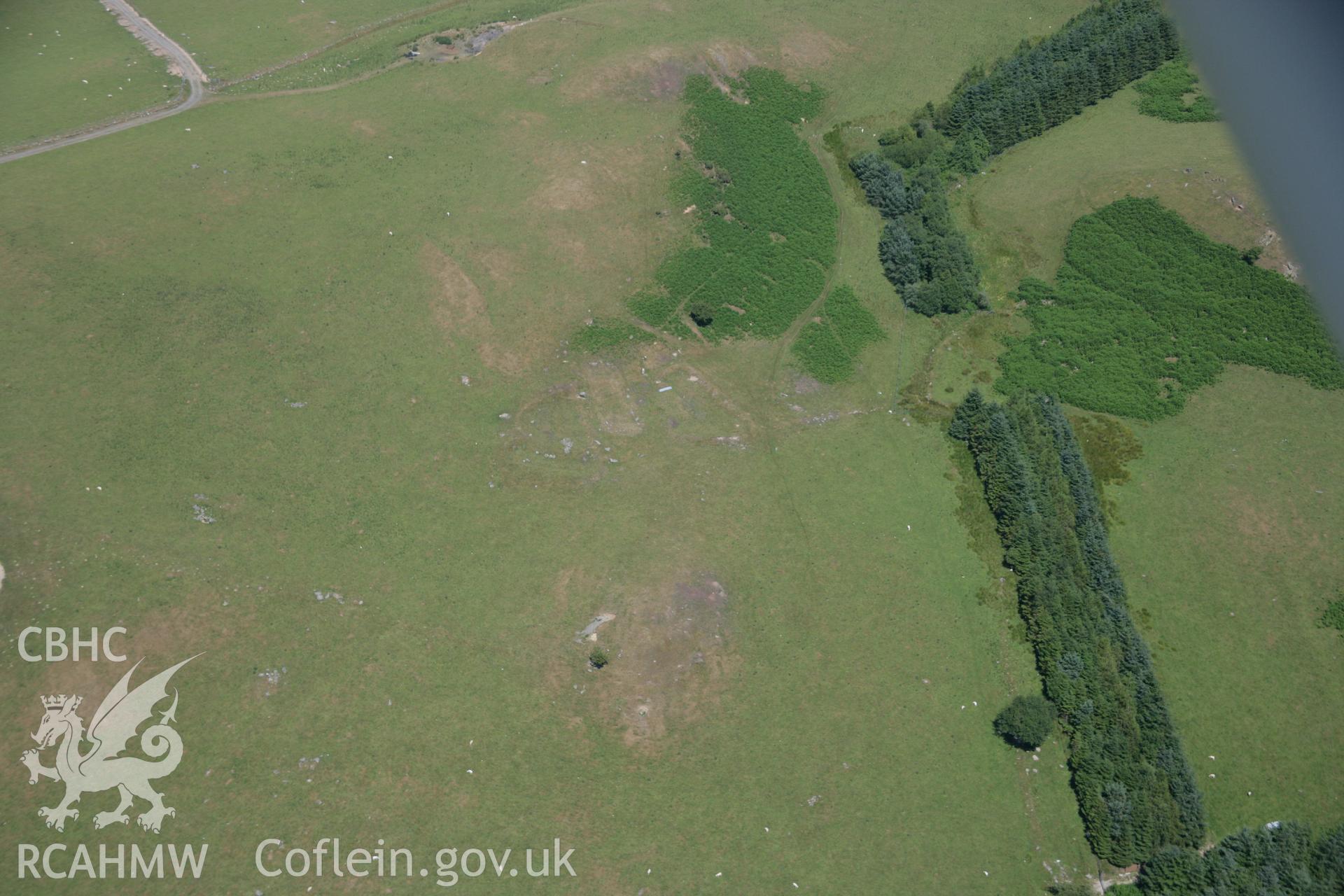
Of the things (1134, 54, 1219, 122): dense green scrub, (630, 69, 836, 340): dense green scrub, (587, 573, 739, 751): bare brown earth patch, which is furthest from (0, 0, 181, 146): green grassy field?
(1134, 54, 1219, 122): dense green scrub

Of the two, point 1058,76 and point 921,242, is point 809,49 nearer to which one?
point 1058,76

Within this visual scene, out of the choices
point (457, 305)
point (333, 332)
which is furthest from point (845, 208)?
point (333, 332)

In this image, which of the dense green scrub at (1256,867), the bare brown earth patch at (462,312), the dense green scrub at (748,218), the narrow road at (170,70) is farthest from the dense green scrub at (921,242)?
the narrow road at (170,70)

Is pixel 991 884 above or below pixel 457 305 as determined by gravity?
below

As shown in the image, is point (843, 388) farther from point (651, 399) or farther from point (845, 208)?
point (845, 208)

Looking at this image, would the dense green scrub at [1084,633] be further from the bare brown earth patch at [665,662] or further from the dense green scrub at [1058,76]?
the dense green scrub at [1058,76]
